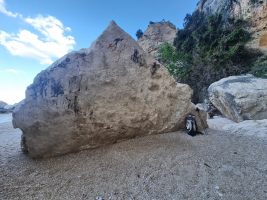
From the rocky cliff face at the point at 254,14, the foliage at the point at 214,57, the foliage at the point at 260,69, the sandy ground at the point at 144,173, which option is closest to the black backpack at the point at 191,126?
the sandy ground at the point at 144,173

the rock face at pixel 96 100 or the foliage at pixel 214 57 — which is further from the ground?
the foliage at pixel 214 57

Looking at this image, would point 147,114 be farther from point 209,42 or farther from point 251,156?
point 209,42

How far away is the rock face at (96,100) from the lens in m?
3.55

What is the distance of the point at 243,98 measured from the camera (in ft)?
22.1

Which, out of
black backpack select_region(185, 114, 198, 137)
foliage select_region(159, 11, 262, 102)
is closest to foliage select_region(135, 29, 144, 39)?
Answer: foliage select_region(159, 11, 262, 102)

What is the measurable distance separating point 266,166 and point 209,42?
43.2ft

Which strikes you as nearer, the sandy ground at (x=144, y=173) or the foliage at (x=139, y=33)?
the sandy ground at (x=144, y=173)

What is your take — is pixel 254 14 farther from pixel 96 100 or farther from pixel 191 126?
pixel 96 100

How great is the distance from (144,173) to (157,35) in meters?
33.0

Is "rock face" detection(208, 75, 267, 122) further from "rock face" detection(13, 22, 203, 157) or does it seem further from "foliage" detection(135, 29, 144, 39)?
"foliage" detection(135, 29, 144, 39)

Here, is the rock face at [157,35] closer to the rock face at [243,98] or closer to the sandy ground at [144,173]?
the rock face at [243,98]

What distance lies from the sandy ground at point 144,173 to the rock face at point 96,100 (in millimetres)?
278

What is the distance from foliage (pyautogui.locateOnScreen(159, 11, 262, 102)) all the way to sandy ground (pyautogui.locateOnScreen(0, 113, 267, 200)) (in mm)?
8246

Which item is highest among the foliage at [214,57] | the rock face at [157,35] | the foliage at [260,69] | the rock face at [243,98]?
the rock face at [157,35]
